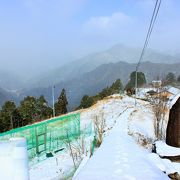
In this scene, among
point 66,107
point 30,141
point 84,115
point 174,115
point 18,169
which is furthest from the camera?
point 66,107

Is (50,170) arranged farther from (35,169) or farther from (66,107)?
(66,107)

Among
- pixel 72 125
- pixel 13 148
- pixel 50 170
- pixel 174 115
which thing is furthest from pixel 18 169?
pixel 72 125

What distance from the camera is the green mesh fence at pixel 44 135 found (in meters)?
20.4

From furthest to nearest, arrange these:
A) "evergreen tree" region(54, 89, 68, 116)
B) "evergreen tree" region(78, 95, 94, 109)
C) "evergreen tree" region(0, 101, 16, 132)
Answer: "evergreen tree" region(78, 95, 94, 109), "evergreen tree" region(54, 89, 68, 116), "evergreen tree" region(0, 101, 16, 132)

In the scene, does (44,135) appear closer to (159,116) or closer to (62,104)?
(159,116)

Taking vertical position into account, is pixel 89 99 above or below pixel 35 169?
above

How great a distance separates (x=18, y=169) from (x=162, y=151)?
10.9m

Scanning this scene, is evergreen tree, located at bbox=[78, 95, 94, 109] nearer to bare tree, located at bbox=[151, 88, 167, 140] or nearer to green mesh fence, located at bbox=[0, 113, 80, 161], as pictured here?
green mesh fence, located at bbox=[0, 113, 80, 161]

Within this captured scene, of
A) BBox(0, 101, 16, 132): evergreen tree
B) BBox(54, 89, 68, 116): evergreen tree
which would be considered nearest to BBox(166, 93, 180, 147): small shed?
BBox(0, 101, 16, 132): evergreen tree

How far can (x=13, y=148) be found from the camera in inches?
74.4

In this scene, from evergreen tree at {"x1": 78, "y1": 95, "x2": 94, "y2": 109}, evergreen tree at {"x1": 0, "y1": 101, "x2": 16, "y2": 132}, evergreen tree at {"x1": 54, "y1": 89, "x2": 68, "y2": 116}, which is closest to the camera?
evergreen tree at {"x1": 0, "y1": 101, "x2": 16, "y2": 132}

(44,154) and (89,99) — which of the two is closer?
(44,154)

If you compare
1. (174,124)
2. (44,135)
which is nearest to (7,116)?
(44,135)

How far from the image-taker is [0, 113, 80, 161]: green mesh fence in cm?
2041
